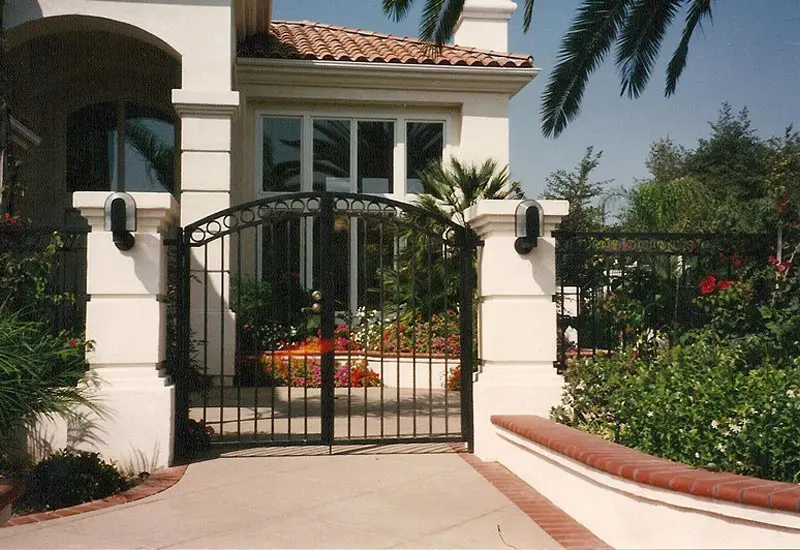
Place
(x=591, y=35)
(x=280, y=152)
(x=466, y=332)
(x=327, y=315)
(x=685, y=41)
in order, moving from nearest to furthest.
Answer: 1. (x=327, y=315)
2. (x=466, y=332)
3. (x=591, y=35)
4. (x=685, y=41)
5. (x=280, y=152)

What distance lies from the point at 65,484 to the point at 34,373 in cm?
110

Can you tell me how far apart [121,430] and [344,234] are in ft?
30.5

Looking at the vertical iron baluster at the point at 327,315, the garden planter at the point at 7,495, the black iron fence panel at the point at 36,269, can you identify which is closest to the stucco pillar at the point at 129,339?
the black iron fence panel at the point at 36,269

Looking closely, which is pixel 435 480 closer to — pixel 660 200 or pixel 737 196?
pixel 660 200

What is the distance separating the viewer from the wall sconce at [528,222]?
802 cm

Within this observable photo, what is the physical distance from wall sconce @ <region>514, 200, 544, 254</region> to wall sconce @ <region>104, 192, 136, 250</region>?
349 centimetres

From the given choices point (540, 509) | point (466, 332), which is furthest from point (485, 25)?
point (540, 509)

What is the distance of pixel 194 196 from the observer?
1260 cm

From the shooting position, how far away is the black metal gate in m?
8.21

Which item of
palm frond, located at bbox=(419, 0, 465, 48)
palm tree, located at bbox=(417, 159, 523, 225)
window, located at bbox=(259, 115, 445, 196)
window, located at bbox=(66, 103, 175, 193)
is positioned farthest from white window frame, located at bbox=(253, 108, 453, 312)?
palm frond, located at bbox=(419, 0, 465, 48)

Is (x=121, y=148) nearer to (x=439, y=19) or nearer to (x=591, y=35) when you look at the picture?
(x=439, y=19)

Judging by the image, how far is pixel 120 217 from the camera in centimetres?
759

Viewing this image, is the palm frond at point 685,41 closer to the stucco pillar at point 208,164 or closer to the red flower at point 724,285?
the red flower at point 724,285

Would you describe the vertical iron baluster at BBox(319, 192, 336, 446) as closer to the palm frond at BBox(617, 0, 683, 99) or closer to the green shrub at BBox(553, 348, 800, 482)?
the green shrub at BBox(553, 348, 800, 482)
